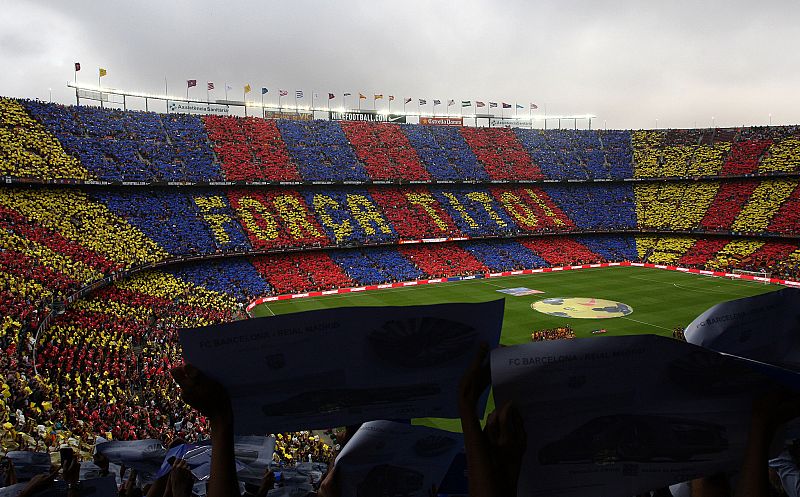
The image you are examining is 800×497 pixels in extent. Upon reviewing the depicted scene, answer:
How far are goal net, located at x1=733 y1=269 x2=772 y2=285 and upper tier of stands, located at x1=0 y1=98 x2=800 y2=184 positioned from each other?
21542mm

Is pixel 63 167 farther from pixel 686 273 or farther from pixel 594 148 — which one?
pixel 594 148

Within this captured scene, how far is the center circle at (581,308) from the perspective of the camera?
38.3 metres

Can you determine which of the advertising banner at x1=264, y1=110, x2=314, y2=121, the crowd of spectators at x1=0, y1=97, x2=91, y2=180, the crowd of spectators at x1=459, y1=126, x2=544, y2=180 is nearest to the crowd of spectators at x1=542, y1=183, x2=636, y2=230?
the crowd of spectators at x1=459, y1=126, x2=544, y2=180

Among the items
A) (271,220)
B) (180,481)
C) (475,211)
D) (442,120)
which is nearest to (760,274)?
(475,211)

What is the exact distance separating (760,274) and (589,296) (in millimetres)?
21880

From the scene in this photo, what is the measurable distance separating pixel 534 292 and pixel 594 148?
45497mm

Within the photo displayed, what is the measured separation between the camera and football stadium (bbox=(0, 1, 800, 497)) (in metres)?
3.21

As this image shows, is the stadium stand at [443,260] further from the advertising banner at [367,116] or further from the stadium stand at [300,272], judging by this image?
the advertising banner at [367,116]

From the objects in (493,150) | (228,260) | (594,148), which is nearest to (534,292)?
(228,260)

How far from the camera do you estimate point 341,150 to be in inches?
2739

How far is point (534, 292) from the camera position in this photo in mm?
47562

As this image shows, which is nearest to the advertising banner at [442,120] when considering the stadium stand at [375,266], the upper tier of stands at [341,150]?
the upper tier of stands at [341,150]

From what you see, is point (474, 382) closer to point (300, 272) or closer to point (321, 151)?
point (300, 272)

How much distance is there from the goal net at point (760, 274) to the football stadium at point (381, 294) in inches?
10.0
